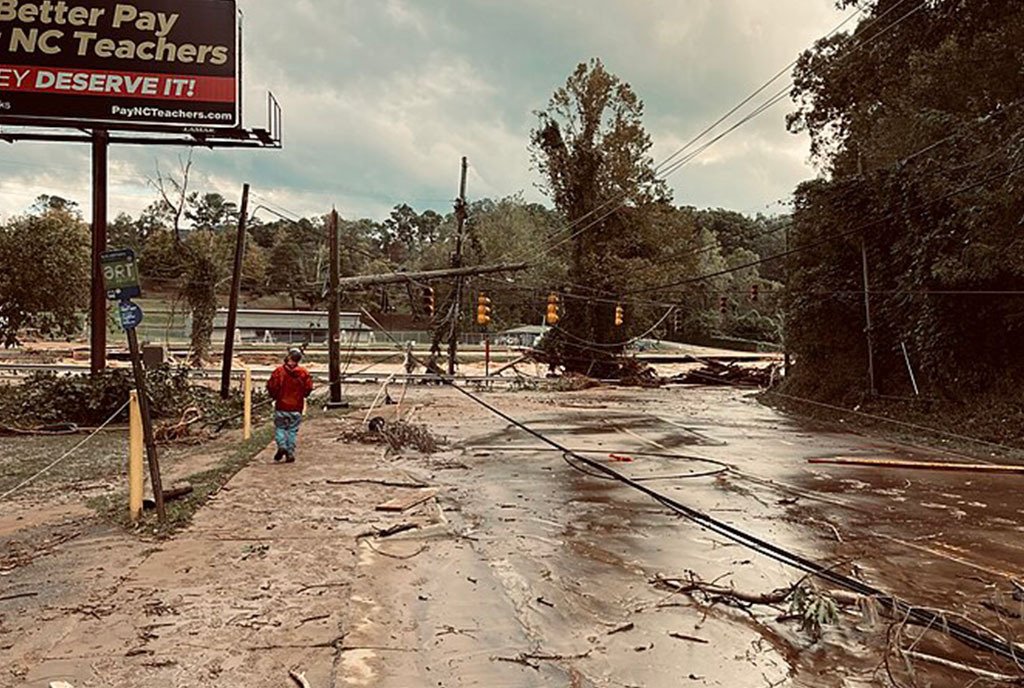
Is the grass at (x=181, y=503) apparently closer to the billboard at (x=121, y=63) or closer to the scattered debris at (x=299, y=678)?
the scattered debris at (x=299, y=678)

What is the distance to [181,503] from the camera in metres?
8.67

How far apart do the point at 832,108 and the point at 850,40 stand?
2918mm

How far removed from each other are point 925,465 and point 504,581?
980 centimetres

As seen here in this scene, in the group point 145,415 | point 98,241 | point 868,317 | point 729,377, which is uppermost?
point 98,241

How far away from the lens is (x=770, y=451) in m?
15.2

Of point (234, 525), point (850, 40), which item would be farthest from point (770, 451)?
point (850, 40)

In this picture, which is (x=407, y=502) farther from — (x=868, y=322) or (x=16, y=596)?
(x=868, y=322)

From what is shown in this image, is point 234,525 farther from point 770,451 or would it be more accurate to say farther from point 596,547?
point 770,451

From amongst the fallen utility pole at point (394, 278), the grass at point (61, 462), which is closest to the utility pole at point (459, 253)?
the fallen utility pole at point (394, 278)

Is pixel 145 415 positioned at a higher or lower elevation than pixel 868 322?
lower

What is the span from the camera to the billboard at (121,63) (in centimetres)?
1805

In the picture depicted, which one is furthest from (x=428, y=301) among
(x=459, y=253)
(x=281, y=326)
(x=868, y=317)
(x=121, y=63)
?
(x=281, y=326)

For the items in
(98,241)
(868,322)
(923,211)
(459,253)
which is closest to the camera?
(98,241)

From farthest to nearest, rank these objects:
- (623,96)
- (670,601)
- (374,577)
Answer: (623,96) < (374,577) < (670,601)
